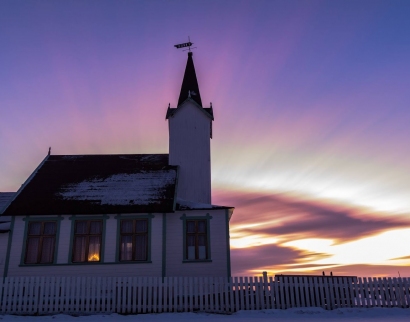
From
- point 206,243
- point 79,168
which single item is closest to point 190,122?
point 79,168

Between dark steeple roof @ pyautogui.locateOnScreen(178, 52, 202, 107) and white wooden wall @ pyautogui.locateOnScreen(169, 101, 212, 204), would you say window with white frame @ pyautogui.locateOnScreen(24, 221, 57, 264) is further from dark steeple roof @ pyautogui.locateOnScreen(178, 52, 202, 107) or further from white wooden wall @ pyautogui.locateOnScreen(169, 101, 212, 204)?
dark steeple roof @ pyautogui.locateOnScreen(178, 52, 202, 107)

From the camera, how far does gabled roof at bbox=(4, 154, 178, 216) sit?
20984 mm

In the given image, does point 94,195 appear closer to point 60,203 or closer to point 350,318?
point 60,203

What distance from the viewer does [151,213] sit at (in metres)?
20.9

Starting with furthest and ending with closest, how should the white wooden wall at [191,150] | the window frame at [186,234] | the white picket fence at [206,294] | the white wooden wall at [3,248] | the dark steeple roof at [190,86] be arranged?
the dark steeple roof at [190,86] < the white wooden wall at [191,150] < the white wooden wall at [3,248] < the window frame at [186,234] < the white picket fence at [206,294]

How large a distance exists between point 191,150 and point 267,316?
14975 mm

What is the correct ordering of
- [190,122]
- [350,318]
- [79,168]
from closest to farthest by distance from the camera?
[350,318]
[79,168]
[190,122]

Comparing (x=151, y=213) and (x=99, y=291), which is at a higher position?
(x=151, y=213)

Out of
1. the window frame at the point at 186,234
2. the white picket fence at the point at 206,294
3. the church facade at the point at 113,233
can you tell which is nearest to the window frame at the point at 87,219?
the church facade at the point at 113,233

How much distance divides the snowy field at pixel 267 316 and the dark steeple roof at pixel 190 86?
17.9 metres

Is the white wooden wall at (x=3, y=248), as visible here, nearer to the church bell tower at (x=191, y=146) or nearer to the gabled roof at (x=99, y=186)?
the gabled roof at (x=99, y=186)

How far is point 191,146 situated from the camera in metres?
27.3

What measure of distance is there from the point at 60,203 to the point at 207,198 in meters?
9.90

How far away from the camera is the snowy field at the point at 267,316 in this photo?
44.7 feet
